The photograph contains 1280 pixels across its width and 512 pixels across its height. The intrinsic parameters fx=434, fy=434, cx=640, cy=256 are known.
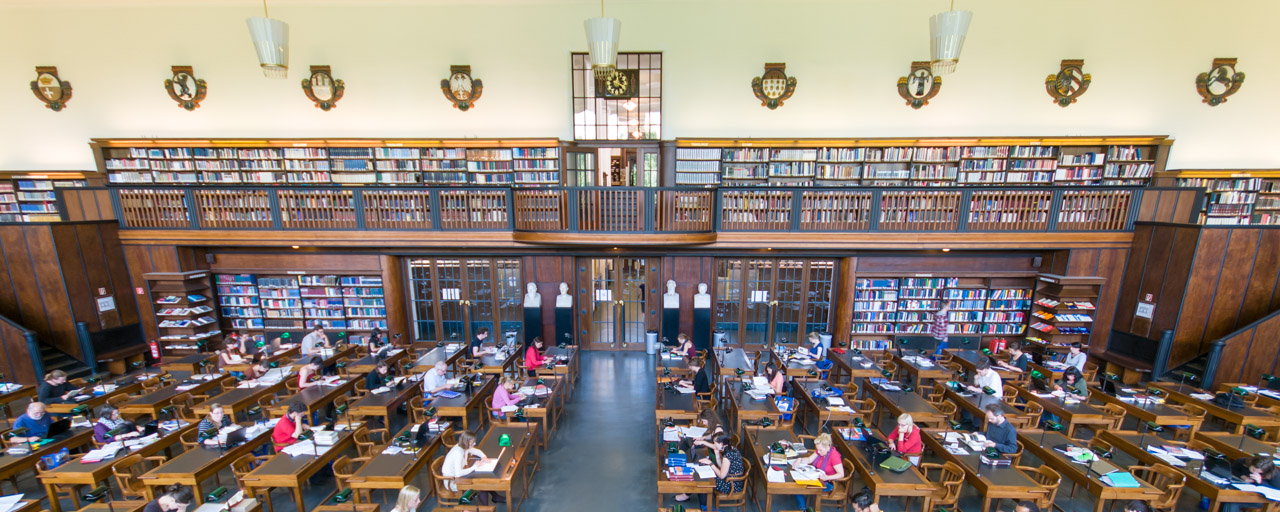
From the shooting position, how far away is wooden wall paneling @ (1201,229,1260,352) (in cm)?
783

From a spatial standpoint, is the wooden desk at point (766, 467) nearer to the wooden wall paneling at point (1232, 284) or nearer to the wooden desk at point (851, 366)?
the wooden desk at point (851, 366)

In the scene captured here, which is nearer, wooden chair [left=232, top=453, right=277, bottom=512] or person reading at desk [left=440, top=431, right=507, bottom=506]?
person reading at desk [left=440, top=431, right=507, bottom=506]

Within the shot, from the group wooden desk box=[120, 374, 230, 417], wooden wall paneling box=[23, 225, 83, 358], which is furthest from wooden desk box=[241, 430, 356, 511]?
wooden wall paneling box=[23, 225, 83, 358]

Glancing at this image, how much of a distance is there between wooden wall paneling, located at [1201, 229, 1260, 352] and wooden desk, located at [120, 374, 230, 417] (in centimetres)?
1752

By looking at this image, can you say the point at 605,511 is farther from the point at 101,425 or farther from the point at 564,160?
the point at 564,160

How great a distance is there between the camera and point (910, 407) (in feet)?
19.8

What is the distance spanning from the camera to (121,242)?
914 cm

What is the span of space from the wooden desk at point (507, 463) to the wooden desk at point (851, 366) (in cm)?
534

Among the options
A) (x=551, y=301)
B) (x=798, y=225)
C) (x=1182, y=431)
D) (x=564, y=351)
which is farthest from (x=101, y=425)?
(x=1182, y=431)

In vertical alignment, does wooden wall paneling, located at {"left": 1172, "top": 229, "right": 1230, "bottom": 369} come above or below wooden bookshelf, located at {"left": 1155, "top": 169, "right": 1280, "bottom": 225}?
below

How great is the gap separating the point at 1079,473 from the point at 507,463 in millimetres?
6076

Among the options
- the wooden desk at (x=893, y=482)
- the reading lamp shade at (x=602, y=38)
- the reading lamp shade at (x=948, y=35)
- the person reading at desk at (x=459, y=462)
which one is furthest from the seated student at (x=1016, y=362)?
the person reading at desk at (x=459, y=462)

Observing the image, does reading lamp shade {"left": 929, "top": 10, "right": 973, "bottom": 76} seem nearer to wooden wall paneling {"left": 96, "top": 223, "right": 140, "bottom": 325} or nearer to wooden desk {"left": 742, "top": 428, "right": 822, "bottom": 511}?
wooden desk {"left": 742, "top": 428, "right": 822, "bottom": 511}

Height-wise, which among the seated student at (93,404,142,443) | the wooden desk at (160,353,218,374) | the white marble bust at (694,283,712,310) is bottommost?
the wooden desk at (160,353,218,374)
